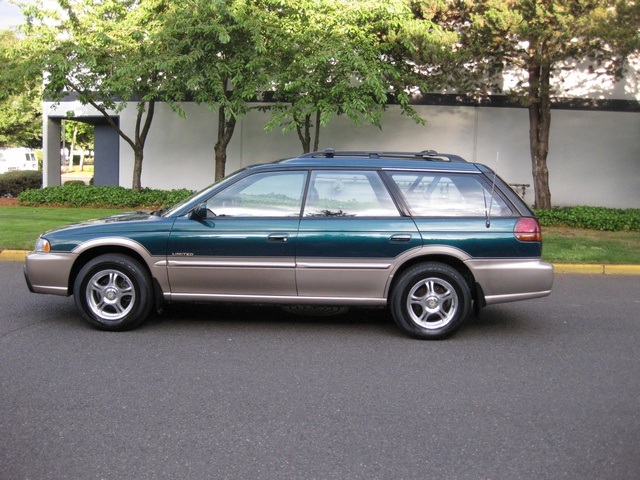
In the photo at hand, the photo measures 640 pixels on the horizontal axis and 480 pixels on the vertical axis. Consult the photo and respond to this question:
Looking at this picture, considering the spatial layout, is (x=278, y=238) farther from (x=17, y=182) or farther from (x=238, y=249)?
(x=17, y=182)

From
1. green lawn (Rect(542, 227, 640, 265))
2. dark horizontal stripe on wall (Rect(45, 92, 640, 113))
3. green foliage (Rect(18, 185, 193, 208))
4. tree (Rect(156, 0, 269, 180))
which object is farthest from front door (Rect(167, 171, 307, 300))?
dark horizontal stripe on wall (Rect(45, 92, 640, 113))

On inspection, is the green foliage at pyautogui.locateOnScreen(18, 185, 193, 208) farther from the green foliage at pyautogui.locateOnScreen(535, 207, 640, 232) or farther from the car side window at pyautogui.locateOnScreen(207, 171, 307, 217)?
the car side window at pyautogui.locateOnScreen(207, 171, 307, 217)

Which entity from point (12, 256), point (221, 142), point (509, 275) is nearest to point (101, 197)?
point (221, 142)

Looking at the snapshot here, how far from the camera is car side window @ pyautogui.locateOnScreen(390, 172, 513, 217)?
6992mm

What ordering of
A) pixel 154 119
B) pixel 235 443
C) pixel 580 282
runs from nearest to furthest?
pixel 235 443 → pixel 580 282 → pixel 154 119

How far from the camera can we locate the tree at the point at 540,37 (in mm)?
14031

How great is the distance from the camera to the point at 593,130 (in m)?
20.3

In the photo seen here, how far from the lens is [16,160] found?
43.9m

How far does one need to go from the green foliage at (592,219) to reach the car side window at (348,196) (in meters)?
10.5

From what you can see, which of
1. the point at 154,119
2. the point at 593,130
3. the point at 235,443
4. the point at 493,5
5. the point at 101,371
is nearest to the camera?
the point at 235,443

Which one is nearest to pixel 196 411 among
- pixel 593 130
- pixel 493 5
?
pixel 493 5

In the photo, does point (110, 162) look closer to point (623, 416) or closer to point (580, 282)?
point (580, 282)

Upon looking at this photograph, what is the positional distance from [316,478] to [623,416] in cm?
228

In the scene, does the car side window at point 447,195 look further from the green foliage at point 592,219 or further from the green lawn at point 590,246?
the green foliage at point 592,219
